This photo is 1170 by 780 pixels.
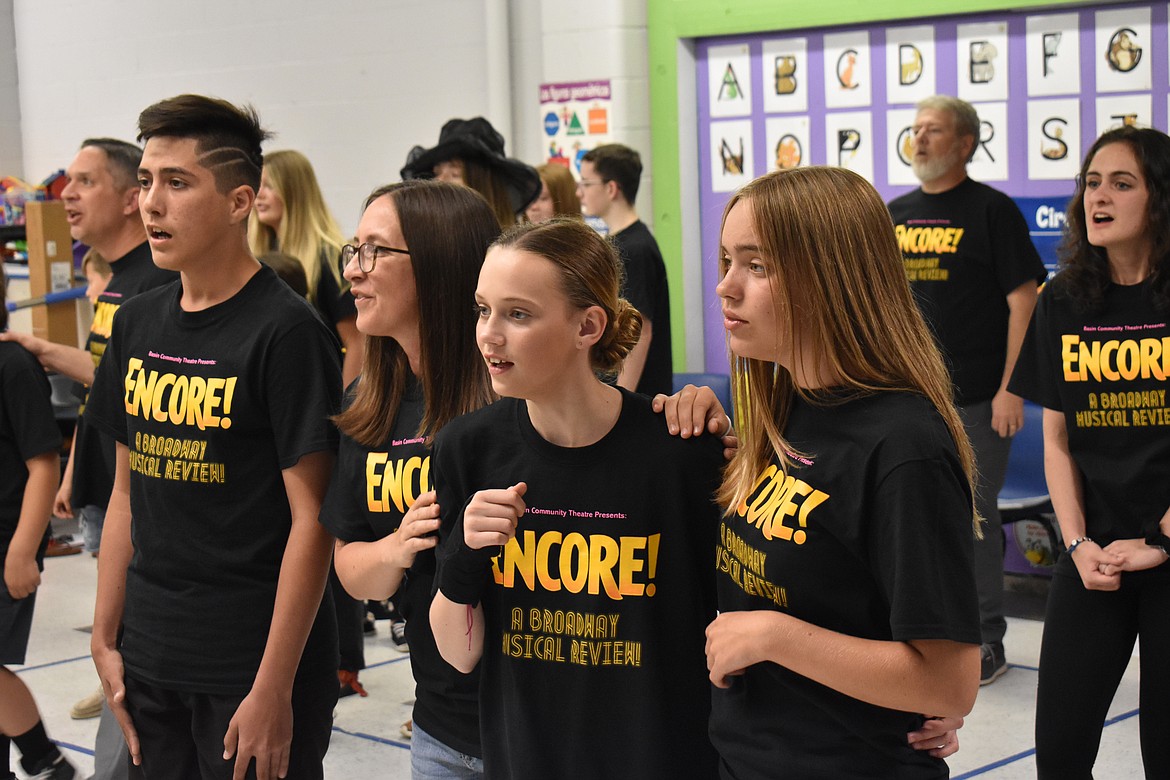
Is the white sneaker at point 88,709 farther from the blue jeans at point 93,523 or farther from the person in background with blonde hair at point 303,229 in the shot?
the person in background with blonde hair at point 303,229

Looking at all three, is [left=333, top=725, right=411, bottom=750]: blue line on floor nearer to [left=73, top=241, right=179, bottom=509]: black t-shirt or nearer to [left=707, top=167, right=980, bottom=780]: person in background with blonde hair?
[left=73, top=241, right=179, bottom=509]: black t-shirt

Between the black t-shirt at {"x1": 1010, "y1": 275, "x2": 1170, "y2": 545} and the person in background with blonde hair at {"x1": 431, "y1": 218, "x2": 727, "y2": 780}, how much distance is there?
54.5 inches

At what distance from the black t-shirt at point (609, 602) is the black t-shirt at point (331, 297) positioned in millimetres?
2687

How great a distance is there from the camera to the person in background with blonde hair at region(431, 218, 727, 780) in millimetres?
1827

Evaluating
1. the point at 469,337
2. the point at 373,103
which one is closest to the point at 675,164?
the point at 373,103

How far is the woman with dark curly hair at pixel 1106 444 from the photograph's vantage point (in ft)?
8.91

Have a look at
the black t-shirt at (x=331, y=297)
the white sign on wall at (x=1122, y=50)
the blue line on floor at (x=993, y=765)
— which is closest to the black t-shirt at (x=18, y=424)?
the black t-shirt at (x=331, y=297)

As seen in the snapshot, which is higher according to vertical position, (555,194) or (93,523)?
(555,194)

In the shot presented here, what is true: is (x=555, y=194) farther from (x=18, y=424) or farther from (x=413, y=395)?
(x=413, y=395)

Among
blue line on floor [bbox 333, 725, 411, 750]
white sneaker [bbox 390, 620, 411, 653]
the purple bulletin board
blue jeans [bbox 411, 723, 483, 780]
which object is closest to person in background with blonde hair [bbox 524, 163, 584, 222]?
the purple bulletin board

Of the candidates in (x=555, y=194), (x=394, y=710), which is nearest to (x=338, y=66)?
(x=555, y=194)

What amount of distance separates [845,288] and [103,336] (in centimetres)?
273

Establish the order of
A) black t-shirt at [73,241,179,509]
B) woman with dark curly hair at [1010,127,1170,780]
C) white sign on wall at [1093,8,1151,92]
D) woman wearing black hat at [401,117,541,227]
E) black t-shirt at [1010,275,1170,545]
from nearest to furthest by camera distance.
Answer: woman with dark curly hair at [1010,127,1170,780]
black t-shirt at [1010,275,1170,545]
black t-shirt at [73,241,179,509]
woman wearing black hat at [401,117,541,227]
white sign on wall at [1093,8,1151,92]

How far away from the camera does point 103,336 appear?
3777mm
